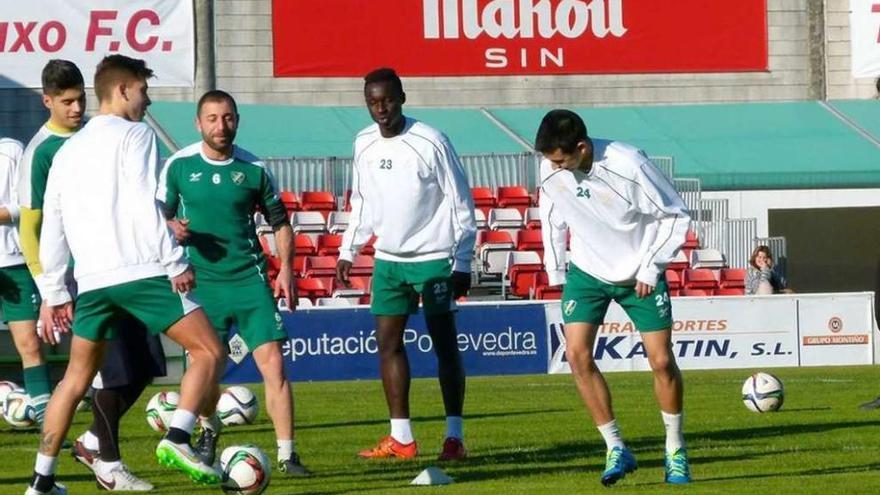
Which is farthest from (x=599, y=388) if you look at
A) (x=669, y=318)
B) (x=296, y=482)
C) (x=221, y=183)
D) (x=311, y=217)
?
(x=311, y=217)

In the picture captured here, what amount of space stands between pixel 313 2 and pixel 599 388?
81.8ft

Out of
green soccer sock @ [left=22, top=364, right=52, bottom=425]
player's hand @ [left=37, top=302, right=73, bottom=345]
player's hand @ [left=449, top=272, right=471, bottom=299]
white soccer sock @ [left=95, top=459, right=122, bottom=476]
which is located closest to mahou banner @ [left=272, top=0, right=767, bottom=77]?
green soccer sock @ [left=22, top=364, right=52, bottom=425]

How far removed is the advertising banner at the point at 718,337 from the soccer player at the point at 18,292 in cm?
1232

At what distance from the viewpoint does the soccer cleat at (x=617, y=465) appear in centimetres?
945

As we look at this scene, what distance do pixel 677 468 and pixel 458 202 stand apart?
2476mm

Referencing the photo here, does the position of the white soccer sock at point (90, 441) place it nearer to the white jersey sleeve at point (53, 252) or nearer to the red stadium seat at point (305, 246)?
the white jersey sleeve at point (53, 252)

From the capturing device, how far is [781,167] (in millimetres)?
33156

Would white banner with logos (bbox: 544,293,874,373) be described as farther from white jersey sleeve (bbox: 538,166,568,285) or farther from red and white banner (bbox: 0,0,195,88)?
white jersey sleeve (bbox: 538,166,568,285)

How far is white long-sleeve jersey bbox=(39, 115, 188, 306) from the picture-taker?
837 cm

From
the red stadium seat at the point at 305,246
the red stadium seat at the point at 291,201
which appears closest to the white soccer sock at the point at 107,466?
the red stadium seat at the point at 305,246

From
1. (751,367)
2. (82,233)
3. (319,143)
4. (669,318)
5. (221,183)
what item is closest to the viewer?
(82,233)

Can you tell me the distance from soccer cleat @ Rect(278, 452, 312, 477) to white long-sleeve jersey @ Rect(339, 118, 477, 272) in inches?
67.1

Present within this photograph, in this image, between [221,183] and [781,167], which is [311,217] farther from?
[221,183]

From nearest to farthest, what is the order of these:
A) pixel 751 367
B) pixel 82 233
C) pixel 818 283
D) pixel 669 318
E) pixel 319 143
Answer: pixel 82 233, pixel 669 318, pixel 751 367, pixel 319 143, pixel 818 283
